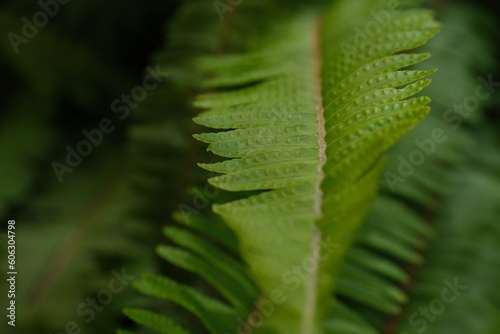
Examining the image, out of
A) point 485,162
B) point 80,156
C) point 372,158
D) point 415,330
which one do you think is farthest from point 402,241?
point 80,156
